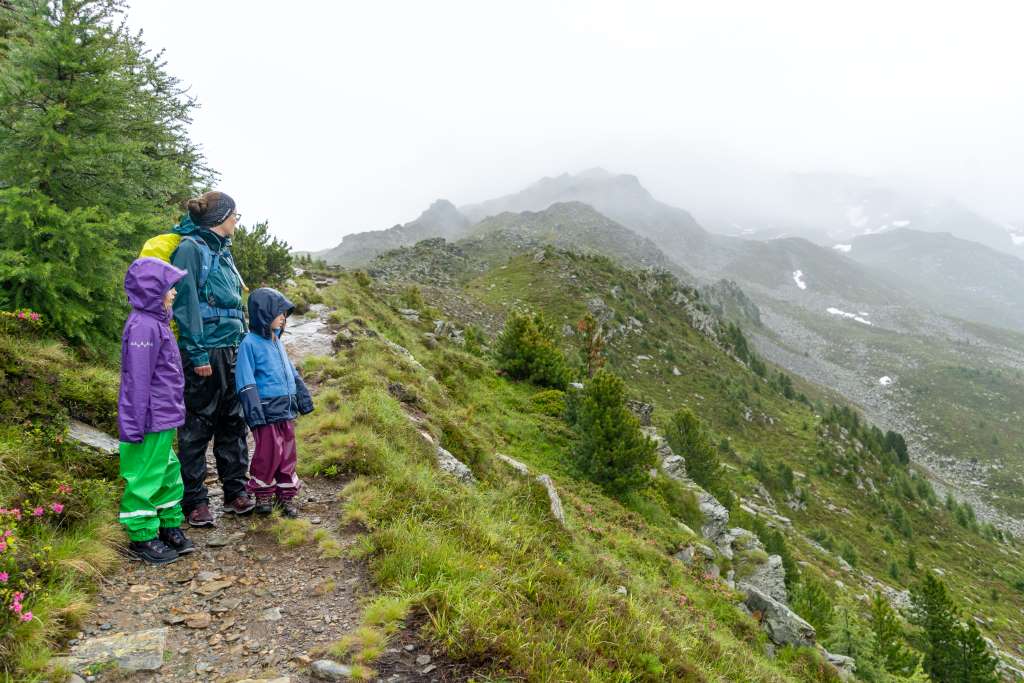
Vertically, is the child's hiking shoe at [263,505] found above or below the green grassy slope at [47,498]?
below

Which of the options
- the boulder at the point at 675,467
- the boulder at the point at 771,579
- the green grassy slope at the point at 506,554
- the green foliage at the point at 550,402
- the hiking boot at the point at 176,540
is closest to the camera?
the green grassy slope at the point at 506,554

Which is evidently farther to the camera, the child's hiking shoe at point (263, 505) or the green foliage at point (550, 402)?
the green foliage at point (550, 402)

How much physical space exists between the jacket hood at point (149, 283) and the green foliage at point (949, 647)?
960 inches

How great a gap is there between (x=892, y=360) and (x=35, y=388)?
156 m

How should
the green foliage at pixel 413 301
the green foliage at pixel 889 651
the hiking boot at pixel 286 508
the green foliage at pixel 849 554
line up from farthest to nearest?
the green foliage at pixel 413 301
the green foliage at pixel 849 554
the green foliage at pixel 889 651
the hiking boot at pixel 286 508

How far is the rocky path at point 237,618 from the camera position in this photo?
3633 millimetres

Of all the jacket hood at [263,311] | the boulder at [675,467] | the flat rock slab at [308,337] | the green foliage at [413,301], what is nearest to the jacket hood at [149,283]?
the jacket hood at [263,311]

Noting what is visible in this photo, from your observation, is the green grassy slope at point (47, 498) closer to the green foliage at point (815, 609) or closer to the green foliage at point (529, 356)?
the green foliage at point (529, 356)

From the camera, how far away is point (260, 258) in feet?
68.8

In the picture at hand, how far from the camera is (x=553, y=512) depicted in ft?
27.4

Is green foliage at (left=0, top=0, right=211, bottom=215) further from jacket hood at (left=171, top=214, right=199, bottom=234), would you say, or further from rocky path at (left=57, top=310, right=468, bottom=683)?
rocky path at (left=57, top=310, right=468, bottom=683)

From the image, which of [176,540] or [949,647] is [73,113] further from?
[949,647]

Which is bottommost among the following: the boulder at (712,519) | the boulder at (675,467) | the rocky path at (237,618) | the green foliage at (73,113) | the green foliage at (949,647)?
the green foliage at (949,647)

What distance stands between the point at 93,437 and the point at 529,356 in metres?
17.0
